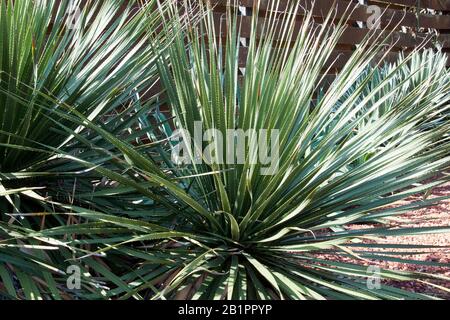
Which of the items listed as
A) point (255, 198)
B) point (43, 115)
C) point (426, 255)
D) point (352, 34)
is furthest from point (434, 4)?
point (43, 115)

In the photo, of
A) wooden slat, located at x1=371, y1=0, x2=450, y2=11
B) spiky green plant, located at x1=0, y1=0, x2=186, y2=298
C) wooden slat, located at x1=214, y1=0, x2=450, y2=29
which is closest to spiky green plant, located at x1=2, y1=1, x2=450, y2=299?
spiky green plant, located at x1=0, y1=0, x2=186, y2=298

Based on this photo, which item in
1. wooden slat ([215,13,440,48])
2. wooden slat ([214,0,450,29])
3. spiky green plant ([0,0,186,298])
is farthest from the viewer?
wooden slat ([214,0,450,29])

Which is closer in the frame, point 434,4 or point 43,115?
point 43,115

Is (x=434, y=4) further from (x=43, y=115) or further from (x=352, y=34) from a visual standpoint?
(x=43, y=115)

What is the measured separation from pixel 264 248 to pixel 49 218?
675 mm

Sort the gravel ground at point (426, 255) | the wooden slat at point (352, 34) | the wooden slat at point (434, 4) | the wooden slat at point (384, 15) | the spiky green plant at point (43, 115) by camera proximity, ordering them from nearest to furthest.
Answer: the spiky green plant at point (43, 115) < the gravel ground at point (426, 255) < the wooden slat at point (352, 34) < the wooden slat at point (384, 15) < the wooden slat at point (434, 4)

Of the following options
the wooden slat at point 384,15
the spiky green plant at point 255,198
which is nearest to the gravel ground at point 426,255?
the spiky green plant at point 255,198

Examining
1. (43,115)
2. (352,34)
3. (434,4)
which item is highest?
(434,4)

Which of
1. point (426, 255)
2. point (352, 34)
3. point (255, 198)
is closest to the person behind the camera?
point (255, 198)

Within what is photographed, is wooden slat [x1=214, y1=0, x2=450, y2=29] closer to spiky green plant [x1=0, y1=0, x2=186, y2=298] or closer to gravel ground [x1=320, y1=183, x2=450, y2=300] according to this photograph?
gravel ground [x1=320, y1=183, x2=450, y2=300]

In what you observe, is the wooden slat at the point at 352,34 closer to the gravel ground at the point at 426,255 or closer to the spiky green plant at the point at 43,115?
the gravel ground at the point at 426,255

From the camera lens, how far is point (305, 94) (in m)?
1.96

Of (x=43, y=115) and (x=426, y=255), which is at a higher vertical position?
→ (x=43, y=115)
